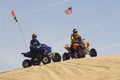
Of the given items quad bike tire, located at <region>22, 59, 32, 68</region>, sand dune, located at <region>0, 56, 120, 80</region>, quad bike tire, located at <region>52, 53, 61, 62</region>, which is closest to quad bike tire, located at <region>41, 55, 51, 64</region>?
quad bike tire, located at <region>52, 53, 61, 62</region>

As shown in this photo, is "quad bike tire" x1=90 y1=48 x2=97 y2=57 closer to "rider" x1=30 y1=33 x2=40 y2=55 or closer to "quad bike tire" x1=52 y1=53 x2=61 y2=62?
"quad bike tire" x1=52 y1=53 x2=61 y2=62

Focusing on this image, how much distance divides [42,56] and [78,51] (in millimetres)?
2242

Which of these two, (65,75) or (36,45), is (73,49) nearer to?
(36,45)

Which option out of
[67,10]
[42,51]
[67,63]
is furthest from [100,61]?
[67,10]

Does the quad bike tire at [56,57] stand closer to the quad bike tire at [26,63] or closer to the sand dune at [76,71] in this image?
the quad bike tire at [26,63]

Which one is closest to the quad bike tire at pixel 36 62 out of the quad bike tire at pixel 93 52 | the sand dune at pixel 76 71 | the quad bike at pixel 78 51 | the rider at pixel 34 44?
the rider at pixel 34 44

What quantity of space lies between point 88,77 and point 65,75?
40.2 inches

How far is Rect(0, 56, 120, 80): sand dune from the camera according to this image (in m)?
13.3

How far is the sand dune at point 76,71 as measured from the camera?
1333 cm

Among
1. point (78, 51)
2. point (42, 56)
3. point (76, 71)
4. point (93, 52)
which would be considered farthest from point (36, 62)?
point (76, 71)

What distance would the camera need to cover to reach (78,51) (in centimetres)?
2062

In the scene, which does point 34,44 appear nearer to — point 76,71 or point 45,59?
point 45,59

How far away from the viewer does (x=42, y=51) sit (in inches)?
764

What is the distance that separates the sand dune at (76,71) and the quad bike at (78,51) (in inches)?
167
